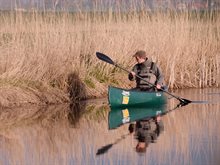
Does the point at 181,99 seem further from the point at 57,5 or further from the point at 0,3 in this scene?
the point at 0,3

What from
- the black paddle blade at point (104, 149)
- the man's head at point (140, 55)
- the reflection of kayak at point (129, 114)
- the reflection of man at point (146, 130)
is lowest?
the reflection of kayak at point (129, 114)

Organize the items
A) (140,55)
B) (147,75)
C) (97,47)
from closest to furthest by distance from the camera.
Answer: (140,55)
(147,75)
(97,47)

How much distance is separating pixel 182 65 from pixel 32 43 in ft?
12.6

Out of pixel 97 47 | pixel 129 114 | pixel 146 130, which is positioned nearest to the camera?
pixel 146 130

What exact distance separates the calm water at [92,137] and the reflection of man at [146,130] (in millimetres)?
109

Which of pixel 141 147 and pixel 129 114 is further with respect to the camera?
pixel 129 114

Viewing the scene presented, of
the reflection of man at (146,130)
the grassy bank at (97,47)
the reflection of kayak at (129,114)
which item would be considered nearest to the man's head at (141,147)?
the reflection of man at (146,130)

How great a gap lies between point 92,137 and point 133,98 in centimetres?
352

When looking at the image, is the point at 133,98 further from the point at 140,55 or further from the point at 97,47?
the point at 97,47

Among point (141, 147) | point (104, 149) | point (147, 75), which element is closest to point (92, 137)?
point (104, 149)

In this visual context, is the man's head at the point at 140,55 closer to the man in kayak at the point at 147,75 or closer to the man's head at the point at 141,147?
the man in kayak at the point at 147,75

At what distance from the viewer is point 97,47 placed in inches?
800

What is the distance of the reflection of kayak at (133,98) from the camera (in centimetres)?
1742

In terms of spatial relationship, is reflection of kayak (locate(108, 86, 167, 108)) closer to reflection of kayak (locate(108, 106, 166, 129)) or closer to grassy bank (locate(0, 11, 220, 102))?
reflection of kayak (locate(108, 106, 166, 129))
